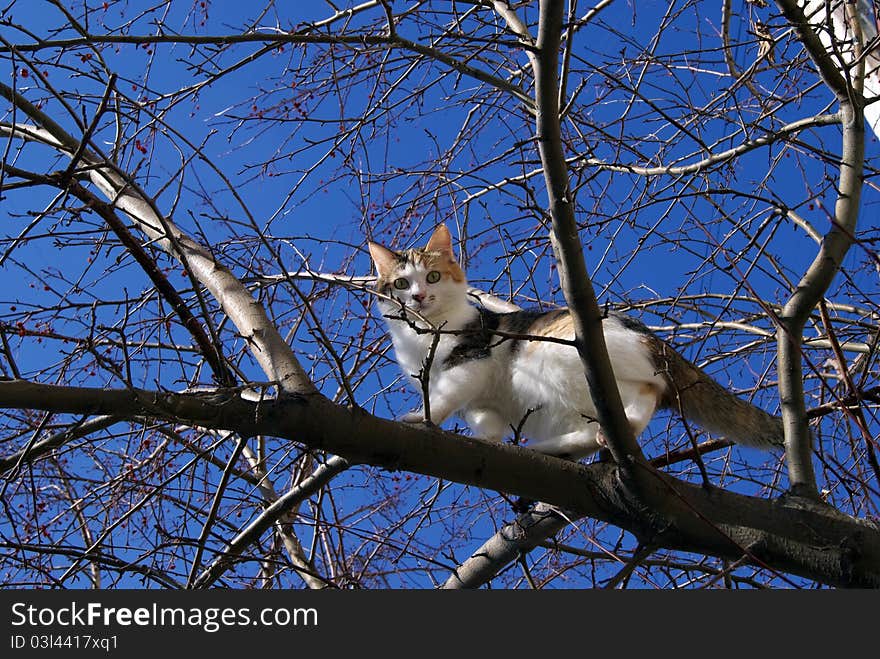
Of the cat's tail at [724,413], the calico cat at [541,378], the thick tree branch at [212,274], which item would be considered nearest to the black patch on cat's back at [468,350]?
the calico cat at [541,378]

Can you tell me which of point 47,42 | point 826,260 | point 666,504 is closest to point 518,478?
point 666,504

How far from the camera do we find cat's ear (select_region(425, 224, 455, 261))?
4.22 m

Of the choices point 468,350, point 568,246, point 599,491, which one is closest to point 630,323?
point 468,350

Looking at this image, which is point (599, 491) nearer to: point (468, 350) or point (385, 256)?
point (468, 350)

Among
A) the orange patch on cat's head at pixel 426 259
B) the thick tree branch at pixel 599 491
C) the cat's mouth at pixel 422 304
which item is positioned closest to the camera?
the thick tree branch at pixel 599 491

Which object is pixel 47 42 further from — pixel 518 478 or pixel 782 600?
pixel 782 600

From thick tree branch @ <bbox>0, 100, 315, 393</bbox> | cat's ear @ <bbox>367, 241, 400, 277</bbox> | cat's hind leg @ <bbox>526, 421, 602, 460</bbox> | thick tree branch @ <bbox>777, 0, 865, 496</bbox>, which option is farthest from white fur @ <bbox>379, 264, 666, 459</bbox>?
thick tree branch @ <bbox>777, 0, 865, 496</bbox>

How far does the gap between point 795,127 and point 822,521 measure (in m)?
1.84

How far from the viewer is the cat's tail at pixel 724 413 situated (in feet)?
11.0

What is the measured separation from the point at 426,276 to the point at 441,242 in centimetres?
27

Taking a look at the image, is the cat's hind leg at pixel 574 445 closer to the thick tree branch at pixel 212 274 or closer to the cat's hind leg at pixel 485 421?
the cat's hind leg at pixel 485 421

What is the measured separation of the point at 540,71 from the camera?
2238mm

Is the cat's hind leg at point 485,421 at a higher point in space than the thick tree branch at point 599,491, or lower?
higher

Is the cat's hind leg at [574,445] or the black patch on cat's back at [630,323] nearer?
the cat's hind leg at [574,445]
